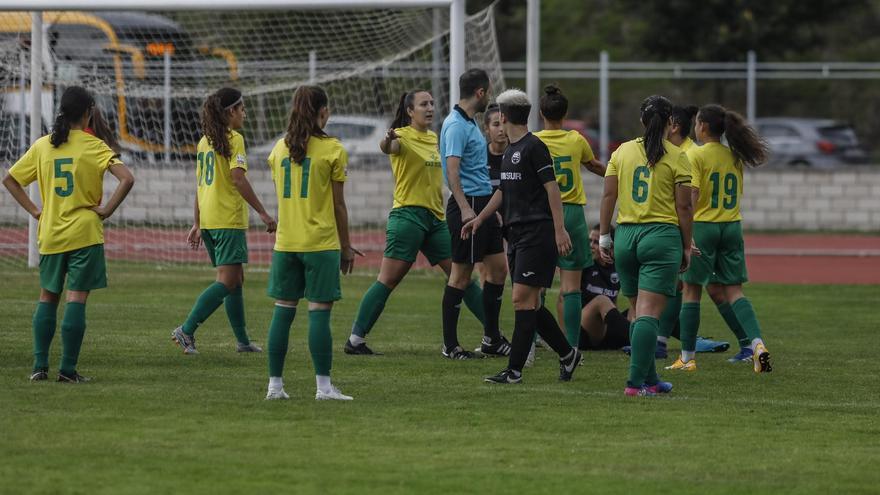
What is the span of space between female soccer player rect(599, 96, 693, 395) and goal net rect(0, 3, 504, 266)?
8.18 meters

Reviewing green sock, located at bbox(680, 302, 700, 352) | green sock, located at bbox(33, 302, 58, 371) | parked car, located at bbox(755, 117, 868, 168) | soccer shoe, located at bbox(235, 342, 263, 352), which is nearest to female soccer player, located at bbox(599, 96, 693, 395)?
green sock, located at bbox(680, 302, 700, 352)

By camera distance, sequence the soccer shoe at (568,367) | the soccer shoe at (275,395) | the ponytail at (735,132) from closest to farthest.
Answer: the soccer shoe at (275,395) → the soccer shoe at (568,367) → the ponytail at (735,132)

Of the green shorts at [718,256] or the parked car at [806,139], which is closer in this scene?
the green shorts at [718,256]

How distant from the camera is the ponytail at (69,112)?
28.6ft

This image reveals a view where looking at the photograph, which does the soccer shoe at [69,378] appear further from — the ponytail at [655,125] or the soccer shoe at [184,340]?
the ponytail at [655,125]

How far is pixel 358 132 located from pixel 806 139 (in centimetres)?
1082

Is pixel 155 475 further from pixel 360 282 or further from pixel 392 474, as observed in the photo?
pixel 360 282

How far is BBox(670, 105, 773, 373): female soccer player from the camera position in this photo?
10.0 m

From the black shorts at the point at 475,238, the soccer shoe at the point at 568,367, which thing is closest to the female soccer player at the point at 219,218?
the black shorts at the point at 475,238

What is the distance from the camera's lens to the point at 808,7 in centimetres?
3381

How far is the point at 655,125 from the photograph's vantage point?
859 centimetres

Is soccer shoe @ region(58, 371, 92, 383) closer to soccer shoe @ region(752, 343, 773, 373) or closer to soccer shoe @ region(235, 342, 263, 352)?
soccer shoe @ region(235, 342, 263, 352)

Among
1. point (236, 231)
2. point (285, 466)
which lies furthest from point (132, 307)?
point (285, 466)

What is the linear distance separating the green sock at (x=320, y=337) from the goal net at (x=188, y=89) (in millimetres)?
9026
